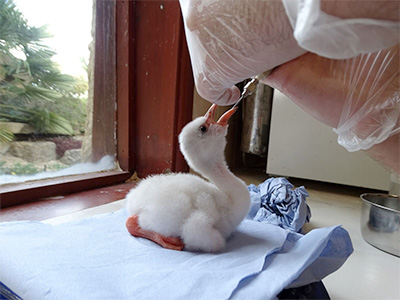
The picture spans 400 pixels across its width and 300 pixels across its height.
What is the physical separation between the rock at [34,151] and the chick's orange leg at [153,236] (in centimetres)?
51

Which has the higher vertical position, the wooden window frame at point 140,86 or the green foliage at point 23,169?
the wooden window frame at point 140,86

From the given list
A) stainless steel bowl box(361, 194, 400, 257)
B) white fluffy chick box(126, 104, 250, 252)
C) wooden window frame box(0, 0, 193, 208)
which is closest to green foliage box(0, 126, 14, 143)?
wooden window frame box(0, 0, 193, 208)

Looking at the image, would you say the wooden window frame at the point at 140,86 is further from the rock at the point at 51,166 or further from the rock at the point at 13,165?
the rock at the point at 13,165

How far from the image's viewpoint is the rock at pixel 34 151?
841 millimetres

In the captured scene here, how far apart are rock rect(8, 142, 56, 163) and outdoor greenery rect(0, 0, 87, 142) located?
0.04 m

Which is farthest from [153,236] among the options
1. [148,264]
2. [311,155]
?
[311,155]

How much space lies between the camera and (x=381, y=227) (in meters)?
0.65

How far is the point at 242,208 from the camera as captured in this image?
1.93ft

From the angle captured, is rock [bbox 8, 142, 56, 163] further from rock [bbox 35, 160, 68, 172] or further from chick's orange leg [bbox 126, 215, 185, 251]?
A: chick's orange leg [bbox 126, 215, 185, 251]

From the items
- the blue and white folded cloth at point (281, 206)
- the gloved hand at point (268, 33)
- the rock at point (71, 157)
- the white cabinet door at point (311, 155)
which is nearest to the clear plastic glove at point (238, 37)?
the gloved hand at point (268, 33)

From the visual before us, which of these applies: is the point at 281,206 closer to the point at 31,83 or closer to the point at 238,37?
the point at 238,37

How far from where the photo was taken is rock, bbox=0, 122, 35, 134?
81cm

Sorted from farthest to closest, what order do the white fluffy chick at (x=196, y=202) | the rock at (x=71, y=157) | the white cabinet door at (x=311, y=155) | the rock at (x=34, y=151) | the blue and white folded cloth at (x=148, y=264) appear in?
the white cabinet door at (x=311, y=155) < the rock at (x=71, y=157) < the rock at (x=34, y=151) < the white fluffy chick at (x=196, y=202) < the blue and white folded cloth at (x=148, y=264)

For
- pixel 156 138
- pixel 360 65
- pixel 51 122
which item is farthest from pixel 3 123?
pixel 360 65
